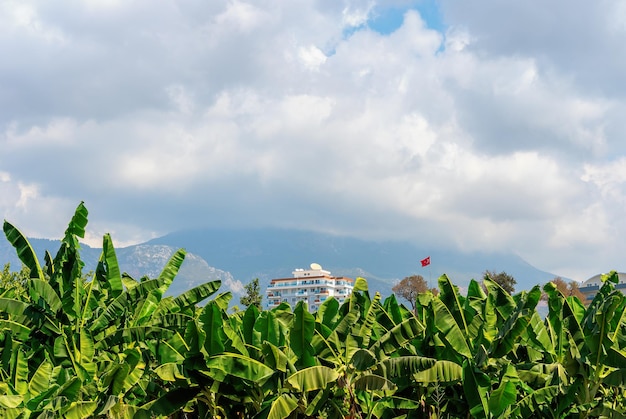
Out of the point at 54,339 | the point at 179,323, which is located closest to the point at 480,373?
the point at 179,323

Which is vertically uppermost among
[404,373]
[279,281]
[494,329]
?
[279,281]

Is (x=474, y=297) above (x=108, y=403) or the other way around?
above

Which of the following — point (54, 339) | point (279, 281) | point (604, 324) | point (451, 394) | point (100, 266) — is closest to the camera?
point (604, 324)

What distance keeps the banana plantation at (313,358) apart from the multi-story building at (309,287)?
521 feet

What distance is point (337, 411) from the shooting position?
21.2 feet

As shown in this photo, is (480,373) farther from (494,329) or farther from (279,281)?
(279,281)

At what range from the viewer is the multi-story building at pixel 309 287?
556 feet

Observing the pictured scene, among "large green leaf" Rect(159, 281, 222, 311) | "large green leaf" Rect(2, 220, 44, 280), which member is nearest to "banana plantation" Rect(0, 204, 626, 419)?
"large green leaf" Rect(159, 281, 222, 311)

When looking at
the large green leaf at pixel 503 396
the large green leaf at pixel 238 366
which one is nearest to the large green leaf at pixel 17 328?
the large green leaf at pixel 238 366

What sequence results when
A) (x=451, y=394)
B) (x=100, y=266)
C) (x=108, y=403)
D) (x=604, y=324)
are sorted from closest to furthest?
(x=108, y=403), (x=604, y=324), (x=451, y=394), (x=100, y=266)

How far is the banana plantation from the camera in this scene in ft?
19.8

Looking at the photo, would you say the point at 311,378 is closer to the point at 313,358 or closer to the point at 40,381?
the point at 313,358

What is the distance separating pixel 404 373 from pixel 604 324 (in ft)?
6.89

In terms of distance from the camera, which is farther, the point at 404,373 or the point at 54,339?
the point at 54,339
